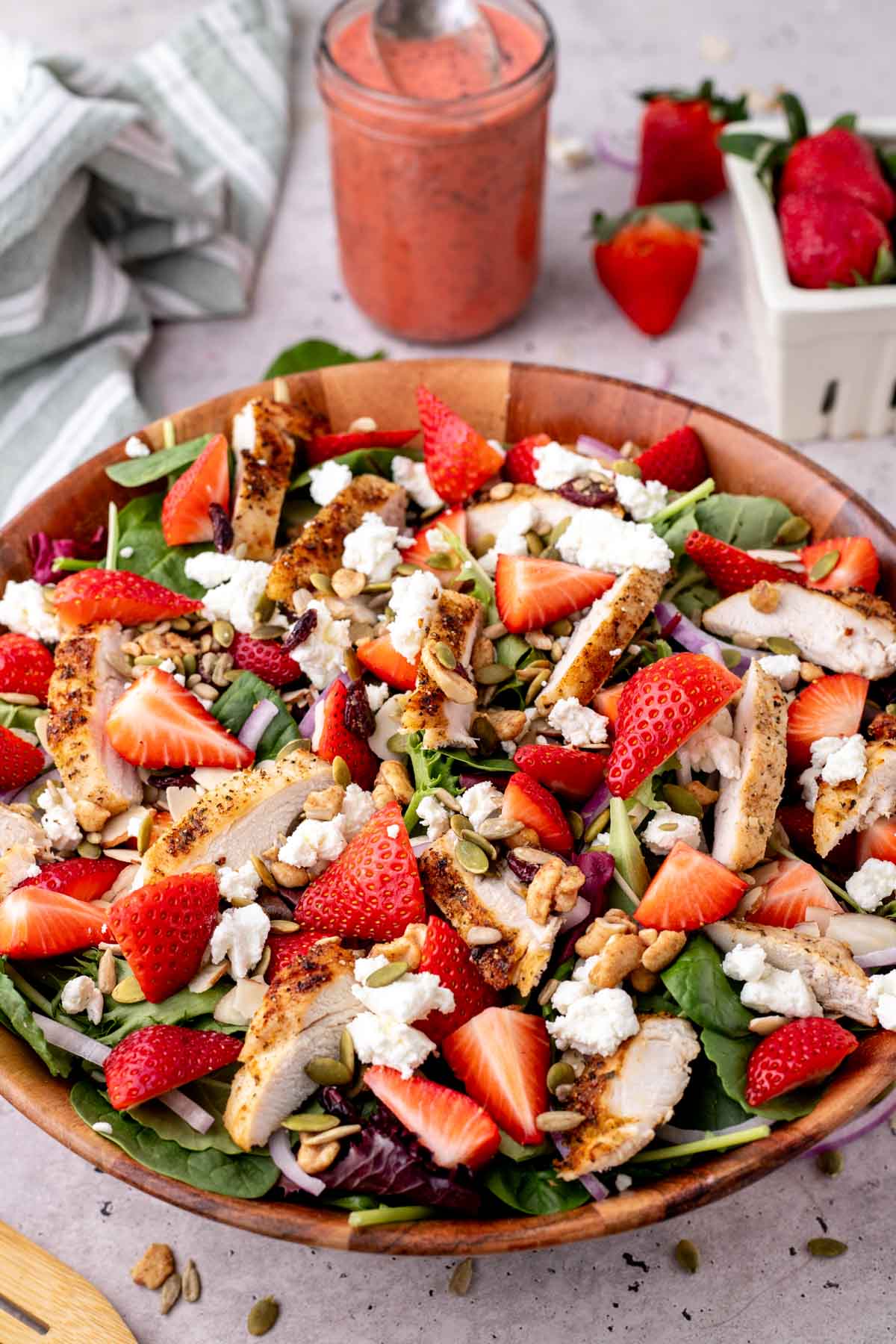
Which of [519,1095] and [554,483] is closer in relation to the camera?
[519,1095]

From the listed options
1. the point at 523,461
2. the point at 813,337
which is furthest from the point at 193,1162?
the point at 813,337

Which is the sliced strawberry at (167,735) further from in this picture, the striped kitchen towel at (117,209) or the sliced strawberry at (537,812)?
the striped kitchen towel at (117,209)

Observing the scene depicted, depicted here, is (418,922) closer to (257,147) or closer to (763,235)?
(763,235)

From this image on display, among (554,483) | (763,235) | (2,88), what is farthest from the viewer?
(2,88)

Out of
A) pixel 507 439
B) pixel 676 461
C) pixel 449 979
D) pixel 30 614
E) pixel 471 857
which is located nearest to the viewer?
pixel 449 979

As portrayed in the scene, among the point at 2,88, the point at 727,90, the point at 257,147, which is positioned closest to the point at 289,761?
the point at 2,88

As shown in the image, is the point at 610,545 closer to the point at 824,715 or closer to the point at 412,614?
the point at 412,614

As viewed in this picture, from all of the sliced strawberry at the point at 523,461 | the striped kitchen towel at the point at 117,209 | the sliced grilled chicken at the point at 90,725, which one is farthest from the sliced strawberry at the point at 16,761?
the striped kitchen towel at the point at 117,209
